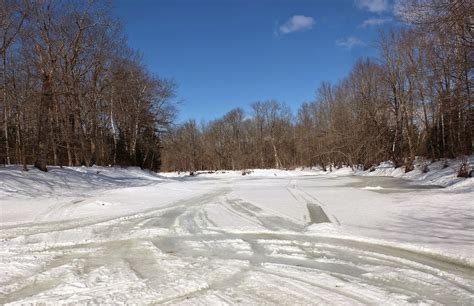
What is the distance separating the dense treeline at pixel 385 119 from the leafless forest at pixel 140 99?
0.37 feet

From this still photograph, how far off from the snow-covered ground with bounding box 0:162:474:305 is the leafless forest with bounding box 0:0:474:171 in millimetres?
6257

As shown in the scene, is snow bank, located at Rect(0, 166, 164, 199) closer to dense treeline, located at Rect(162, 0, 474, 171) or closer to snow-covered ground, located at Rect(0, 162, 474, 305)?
snow-covered ground, located at Rect(0, 162, 474, 305)

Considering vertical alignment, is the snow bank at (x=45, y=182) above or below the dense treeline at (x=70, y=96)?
below

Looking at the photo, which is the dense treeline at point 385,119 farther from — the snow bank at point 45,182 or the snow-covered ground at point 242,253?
the snow bank at point 45,182

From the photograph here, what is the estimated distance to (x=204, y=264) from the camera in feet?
17.5

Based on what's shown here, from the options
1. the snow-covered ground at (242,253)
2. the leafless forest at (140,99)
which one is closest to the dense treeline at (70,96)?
the leafless forest at (140,99)

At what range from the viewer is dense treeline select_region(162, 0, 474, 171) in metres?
15.1

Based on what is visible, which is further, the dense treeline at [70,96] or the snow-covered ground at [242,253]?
the dense treeline at [70,96]

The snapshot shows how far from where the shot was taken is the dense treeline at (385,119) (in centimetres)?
1514

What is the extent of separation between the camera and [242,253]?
6.02 meters

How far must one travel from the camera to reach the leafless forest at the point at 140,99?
55.7 feet

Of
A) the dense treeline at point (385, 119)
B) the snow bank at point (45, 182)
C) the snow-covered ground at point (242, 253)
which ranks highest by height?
the dense treeline at point (385, 119)

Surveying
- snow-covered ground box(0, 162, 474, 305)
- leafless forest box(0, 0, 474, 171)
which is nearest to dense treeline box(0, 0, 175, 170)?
leafless forest box(0, 0, 474, 171)

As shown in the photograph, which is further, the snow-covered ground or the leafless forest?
the leafless forest
